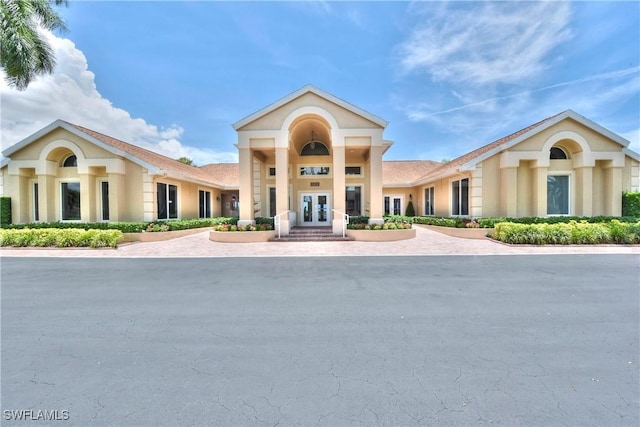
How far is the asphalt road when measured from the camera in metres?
2.46

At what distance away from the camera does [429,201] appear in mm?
22391

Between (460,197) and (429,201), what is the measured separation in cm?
500

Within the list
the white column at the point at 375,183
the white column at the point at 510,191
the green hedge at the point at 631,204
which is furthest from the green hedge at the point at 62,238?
the green hedge at the point at 631,204

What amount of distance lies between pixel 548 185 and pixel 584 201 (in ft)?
5.86

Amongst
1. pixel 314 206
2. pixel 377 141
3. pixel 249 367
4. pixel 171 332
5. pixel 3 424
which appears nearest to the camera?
pixel 3 424

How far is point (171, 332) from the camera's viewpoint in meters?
3.99

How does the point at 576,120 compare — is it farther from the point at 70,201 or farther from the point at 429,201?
the point at 70,201

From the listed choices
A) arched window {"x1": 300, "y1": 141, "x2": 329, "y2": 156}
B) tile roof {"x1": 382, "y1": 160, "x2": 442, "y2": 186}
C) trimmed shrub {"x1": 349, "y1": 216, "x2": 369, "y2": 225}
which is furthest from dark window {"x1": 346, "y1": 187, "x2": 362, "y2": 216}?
tile roof {"x1": 382, "y1": 160, "x2": 442, "y2": 186}


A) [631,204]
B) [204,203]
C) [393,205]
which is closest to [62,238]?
[204,203]

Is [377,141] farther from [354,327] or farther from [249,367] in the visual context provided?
[249,367]

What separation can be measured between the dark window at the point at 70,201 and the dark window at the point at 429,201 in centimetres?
2302

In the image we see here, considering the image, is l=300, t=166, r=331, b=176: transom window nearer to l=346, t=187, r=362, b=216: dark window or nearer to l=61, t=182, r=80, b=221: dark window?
l=346, t=187, r=362, b=216: dark window

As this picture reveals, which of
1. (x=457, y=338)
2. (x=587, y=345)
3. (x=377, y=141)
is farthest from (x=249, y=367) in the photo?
(x=377, y=141)

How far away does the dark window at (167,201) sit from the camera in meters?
16.3
